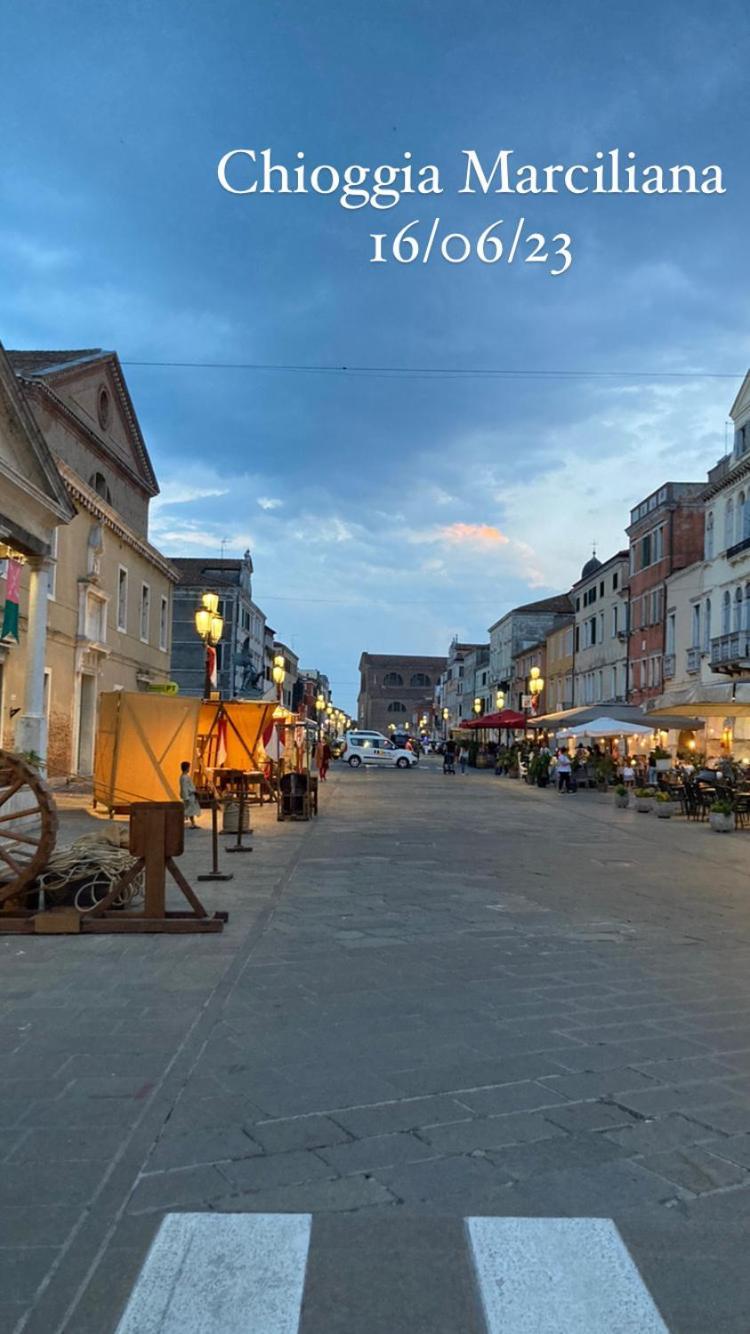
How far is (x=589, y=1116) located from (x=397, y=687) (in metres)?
155

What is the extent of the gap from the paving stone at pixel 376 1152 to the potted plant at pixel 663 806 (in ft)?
62.9

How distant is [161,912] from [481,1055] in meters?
3.88

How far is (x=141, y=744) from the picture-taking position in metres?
18.0

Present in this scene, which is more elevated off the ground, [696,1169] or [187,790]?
[187,790]

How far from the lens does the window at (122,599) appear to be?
3070cm

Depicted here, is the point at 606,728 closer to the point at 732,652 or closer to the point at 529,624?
the point at 732,652

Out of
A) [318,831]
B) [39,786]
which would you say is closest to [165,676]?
[318,831]

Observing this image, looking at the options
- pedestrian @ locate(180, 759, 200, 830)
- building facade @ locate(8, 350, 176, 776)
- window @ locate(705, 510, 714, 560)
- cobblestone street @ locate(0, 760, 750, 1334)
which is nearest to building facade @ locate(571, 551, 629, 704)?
window @ locate(705, 510, 714, 560)

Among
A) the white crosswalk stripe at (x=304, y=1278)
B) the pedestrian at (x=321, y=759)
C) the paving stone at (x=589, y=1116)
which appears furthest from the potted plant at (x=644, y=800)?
the white crosswalk stripe at (x=304, y=1278)

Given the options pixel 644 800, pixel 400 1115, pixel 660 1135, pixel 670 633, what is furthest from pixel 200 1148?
pixel 670 633

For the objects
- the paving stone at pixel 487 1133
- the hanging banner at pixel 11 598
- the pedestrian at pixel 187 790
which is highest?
the hanging banner at pixel 11 598

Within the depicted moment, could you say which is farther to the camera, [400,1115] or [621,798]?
[621,798]

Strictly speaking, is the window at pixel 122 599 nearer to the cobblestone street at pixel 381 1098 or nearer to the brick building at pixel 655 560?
the brick building at pixel 655 560

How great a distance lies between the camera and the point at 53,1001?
19.5ft
